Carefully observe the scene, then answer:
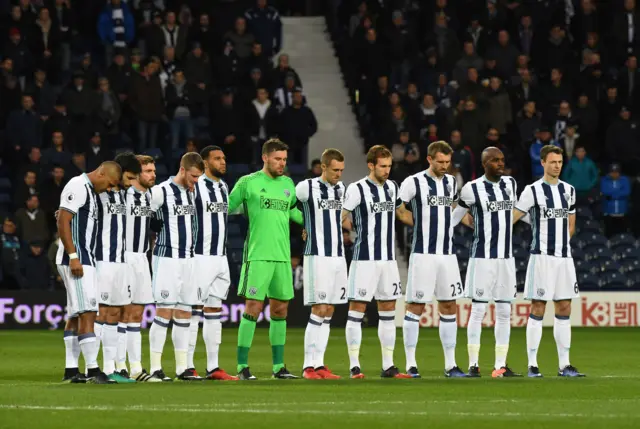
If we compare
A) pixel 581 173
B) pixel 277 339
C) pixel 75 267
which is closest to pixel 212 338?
pixel 277 339

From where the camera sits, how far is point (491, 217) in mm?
16125

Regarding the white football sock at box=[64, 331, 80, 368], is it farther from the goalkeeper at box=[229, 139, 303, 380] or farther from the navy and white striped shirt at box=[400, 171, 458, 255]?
the navy and white striped shirt at box=[400, 171, 458, 255]

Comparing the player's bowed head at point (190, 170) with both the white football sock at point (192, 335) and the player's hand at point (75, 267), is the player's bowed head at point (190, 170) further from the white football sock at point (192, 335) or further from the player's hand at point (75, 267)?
the player's hand at point (75, 267)

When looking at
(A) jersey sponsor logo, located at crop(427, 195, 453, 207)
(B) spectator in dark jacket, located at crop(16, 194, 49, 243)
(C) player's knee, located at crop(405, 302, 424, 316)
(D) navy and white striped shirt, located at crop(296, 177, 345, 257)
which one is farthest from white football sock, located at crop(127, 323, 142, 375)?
(B) spectator in dark jacket, located at crop(16, 194, 49, 243)

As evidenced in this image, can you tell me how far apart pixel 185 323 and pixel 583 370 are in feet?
15.2

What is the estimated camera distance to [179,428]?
35.8 ft

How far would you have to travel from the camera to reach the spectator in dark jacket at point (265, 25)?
29625 millimetres

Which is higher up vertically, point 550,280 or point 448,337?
point 550,280

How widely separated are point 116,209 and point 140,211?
0.89 ft

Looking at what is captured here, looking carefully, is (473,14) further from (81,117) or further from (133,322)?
(133,322)

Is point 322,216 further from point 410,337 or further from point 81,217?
point 81,217

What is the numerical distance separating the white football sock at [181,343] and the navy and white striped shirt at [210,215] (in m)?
0.75

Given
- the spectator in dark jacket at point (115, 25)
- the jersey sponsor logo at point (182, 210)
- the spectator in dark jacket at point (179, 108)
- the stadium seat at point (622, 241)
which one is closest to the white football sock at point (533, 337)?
the jersey sponsor logo at point (182, 210)

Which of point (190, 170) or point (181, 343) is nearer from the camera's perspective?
point (181, 343)
